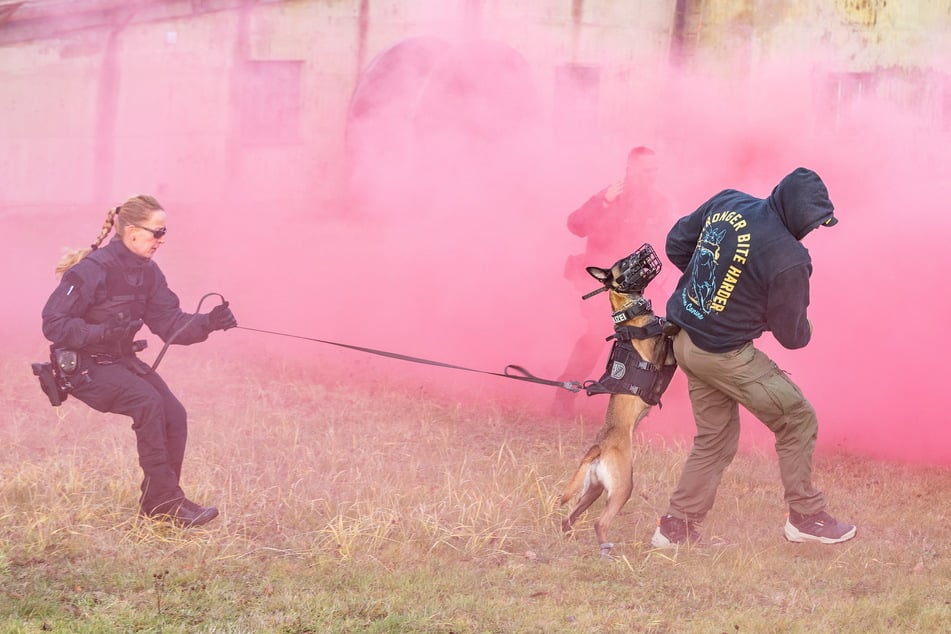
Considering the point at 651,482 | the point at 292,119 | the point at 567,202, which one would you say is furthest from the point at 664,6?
the point at 651,482

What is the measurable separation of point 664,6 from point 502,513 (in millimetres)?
7316

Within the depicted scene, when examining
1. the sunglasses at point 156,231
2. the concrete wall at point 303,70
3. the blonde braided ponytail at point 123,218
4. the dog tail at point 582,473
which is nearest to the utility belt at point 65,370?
the blonde braided ponytail at point 123,218

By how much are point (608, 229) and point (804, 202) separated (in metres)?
2.96

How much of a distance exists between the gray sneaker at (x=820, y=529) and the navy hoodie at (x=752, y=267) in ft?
2.94

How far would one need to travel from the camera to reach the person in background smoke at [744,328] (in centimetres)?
477

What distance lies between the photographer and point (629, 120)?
11.3 metres

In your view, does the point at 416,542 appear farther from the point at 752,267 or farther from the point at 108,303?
the point at 752,267

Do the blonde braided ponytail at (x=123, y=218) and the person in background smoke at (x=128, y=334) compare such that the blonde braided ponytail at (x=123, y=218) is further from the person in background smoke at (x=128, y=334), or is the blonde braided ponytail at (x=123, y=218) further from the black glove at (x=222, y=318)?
the black glove at (x=222, y=318)

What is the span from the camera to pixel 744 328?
4980mm

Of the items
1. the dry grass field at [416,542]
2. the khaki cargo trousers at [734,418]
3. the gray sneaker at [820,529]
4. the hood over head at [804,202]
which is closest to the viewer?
the dry grass field at [416,542]

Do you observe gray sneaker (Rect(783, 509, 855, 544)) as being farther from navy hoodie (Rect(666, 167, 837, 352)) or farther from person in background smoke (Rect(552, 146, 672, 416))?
person in background smoke (Rect(552, 146, 672, 416))

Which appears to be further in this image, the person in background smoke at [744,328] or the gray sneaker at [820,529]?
the gray sneaker at [820,529]

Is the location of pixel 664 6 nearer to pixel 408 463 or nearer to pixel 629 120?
pixel 629 120

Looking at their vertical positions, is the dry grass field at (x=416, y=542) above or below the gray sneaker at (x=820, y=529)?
below
